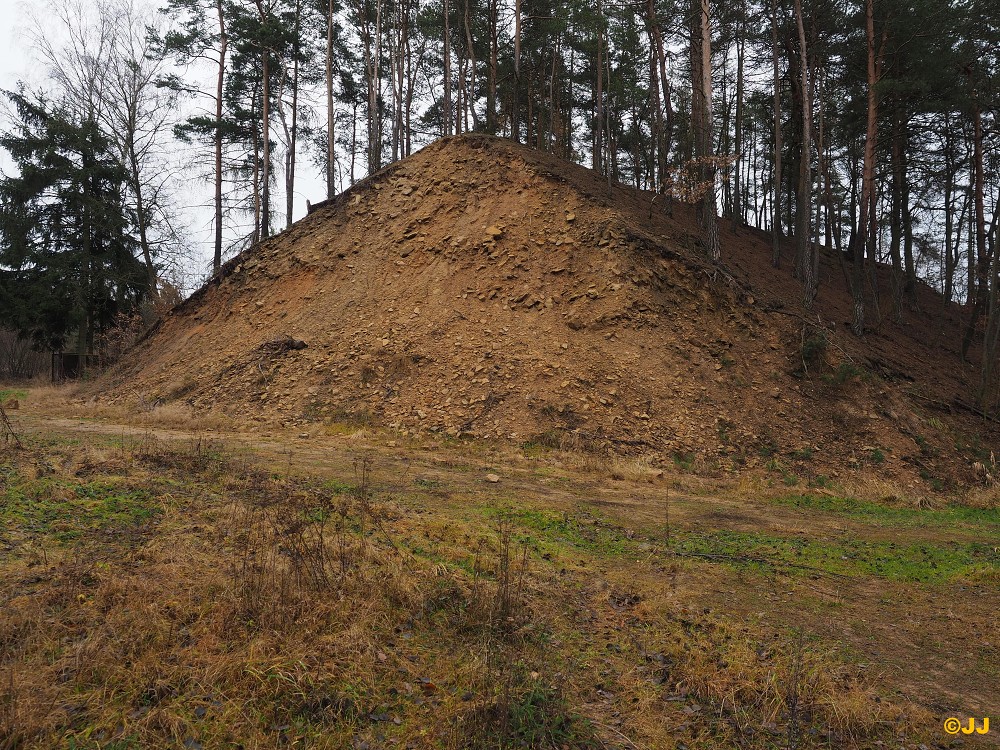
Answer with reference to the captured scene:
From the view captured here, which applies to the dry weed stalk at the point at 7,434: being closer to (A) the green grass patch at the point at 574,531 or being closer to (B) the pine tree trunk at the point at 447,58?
(A) the green grass patch at the point at 574,531

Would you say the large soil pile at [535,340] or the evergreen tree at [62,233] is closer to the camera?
the large soil pile at [535,340]

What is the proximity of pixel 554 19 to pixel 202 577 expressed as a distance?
20.7 m

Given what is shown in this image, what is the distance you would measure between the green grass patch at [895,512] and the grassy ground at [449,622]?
920mm

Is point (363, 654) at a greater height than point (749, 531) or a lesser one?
greater

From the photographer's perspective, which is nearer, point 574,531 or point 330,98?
point 574,531

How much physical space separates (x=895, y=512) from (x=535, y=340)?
321 inches

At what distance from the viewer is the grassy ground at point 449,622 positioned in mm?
3359

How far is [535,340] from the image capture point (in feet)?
48.9

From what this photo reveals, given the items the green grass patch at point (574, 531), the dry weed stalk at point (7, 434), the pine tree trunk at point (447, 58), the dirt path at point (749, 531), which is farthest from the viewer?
the pine tree trunk at point (447, 58)

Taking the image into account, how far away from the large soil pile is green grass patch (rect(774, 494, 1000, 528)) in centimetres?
173

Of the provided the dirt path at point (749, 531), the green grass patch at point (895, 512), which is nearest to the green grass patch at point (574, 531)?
the dirt path at point (749, 531)

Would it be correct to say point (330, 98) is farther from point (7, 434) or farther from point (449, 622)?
point (449, 622)

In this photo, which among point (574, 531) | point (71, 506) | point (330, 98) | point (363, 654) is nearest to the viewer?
point (363, 654)

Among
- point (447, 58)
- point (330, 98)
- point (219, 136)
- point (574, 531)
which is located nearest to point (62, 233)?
point (219, 136)
